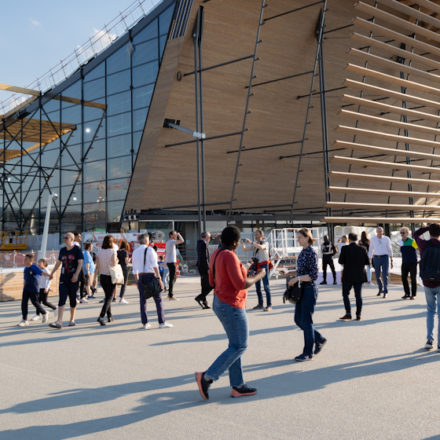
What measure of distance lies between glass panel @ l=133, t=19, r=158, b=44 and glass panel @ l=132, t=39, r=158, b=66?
238 millimetres

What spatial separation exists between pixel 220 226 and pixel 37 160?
11.7m

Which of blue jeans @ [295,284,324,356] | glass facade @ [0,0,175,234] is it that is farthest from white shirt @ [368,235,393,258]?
glass facade @ [0,0,175,234]

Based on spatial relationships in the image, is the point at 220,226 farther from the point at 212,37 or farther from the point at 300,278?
the point at 300,278

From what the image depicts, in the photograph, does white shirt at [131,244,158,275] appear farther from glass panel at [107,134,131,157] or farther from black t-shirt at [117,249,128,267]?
glass panel at [107,134,131,157]

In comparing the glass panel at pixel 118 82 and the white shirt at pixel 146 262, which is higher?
the glass panel at pixel 118 82

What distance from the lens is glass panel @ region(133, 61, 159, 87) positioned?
22.7 meters

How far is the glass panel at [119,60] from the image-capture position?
24.2m

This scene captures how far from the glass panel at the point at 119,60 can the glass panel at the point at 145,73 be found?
830 mm

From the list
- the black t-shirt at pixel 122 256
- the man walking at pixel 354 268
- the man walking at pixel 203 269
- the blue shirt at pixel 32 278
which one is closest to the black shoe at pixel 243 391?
the man walking at pixel 354 268

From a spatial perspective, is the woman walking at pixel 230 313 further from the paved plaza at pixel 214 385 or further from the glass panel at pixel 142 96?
the glass panel at pixel 142 96

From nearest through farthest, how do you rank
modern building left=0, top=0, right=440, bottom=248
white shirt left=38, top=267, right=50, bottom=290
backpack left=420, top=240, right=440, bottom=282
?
backpack left=420, top=240, right=440, bottom=282 → white shirt left=38, top=267, right=50, bottom=290 → modern building left=0, top=0, right=440, bottom=248

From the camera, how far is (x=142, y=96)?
23.2m

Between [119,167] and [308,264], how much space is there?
63.2 feet

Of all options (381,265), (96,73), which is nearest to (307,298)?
(381,265)
